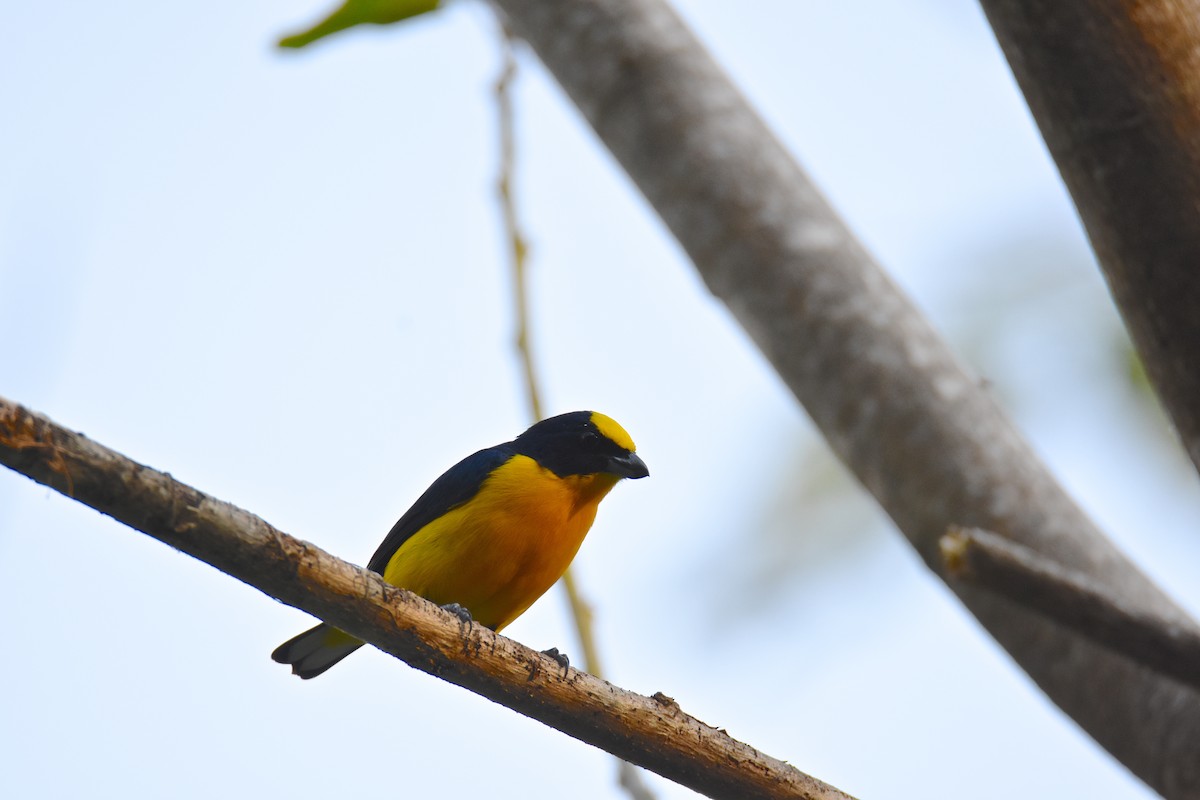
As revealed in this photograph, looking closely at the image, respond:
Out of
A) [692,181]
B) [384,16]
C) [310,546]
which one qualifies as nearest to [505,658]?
[310,546]

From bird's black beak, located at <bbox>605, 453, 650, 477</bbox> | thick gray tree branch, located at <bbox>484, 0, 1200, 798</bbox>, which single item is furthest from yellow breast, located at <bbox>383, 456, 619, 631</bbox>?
thick gray tree branch, located at <bbox>484, 0, 1200, 798</bbox>

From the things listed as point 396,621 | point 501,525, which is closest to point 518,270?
point 501,525

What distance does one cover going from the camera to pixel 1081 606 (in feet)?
7.48

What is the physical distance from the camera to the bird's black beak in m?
4.70

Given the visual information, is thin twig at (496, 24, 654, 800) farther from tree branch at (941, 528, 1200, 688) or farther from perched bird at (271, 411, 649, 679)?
tree branch at (941, 528, 1200, 688)

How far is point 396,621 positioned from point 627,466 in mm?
2494

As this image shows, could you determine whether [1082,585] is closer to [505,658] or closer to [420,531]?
[505,658]

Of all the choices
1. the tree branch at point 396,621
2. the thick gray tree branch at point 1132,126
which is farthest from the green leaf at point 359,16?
the tree branch at point 396,621

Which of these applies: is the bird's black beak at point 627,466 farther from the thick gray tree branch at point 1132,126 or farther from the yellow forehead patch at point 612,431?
the thick gray tree branch at point 1132,126

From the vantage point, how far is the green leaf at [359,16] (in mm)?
4598

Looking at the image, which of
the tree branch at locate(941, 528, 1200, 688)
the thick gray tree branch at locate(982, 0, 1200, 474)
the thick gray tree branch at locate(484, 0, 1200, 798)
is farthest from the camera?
the thick gray tree branch at locate(484, 0, 1200, 798)

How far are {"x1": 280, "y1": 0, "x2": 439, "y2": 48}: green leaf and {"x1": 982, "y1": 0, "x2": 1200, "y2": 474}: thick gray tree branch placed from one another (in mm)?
2659

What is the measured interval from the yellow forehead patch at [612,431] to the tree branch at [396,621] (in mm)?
2301

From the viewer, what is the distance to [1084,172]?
2.60 meters
